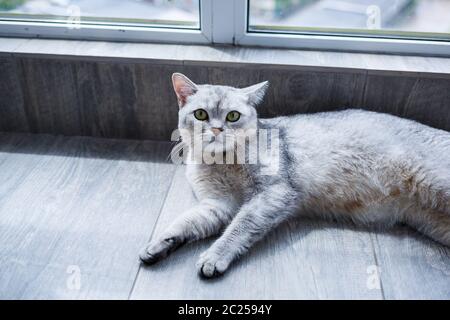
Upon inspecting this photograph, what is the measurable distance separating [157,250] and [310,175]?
1.86ft

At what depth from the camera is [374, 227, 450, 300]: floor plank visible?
1.32 meters

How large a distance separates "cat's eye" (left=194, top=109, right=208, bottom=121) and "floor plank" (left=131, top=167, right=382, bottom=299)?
359mm

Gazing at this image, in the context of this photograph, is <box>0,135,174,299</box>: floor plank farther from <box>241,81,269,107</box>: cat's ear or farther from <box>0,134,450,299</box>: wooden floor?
<box>241,81,269,107</box>: cat's ear

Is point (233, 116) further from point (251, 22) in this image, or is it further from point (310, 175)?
point (251, 22)

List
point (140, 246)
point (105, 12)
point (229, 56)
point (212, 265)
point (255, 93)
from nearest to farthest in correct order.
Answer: point (212, 265) < point (140, 246) < point (255, 93) < point (229, 56) < point (105, 12)

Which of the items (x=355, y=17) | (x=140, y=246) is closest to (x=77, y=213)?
(x=140, y=246)

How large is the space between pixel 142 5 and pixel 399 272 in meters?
1.41

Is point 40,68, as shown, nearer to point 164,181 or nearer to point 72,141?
→ point 72,141

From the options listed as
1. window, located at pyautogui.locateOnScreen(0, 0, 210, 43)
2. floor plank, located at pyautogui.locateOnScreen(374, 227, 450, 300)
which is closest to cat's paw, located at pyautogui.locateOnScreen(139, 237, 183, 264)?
floor plank, located at pyautogui.locateOnScreen(374, 227, 450, 300)

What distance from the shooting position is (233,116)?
60.2 inches

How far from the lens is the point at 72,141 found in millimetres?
1986

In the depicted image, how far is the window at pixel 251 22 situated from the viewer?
5.95 ft

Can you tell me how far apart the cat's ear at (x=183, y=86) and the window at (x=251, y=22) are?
0.42m
